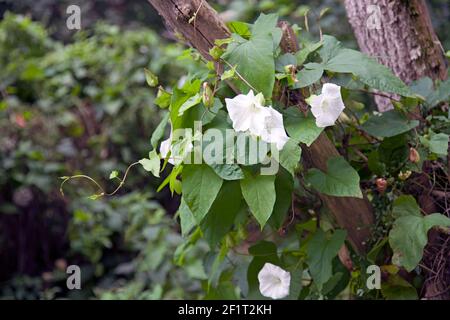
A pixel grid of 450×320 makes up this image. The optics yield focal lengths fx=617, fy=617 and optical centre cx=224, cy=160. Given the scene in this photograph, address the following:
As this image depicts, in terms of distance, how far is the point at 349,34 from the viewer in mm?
3473

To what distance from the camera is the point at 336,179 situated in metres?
1.14

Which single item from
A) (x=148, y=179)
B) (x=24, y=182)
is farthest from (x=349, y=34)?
(x=24, y=182)

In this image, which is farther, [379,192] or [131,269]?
[131,269]

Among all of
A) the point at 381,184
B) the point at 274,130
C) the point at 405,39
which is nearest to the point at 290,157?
the point at 274,130

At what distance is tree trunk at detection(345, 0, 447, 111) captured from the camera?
4.69ft

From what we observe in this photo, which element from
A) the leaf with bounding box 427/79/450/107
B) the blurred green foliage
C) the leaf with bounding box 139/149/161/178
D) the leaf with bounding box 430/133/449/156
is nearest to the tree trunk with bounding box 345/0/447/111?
the leaf with bounding box 427/79/450/107

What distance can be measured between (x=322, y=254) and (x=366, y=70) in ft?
1.25

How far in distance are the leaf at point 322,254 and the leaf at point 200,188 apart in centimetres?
31

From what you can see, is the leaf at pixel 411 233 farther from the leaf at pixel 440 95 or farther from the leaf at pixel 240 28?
the leaf at pixel 240 28

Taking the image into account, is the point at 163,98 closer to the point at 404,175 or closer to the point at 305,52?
the point at 305,52

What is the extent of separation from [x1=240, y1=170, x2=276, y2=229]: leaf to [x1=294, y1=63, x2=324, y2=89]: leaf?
7.2 inches

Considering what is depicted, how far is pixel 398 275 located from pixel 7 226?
187 cm

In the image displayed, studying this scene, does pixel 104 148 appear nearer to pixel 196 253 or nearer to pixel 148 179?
pixel 148 179

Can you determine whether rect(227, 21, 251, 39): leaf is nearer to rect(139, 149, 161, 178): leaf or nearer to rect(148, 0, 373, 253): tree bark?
rect(148, 0, 373, 253): tree bark
